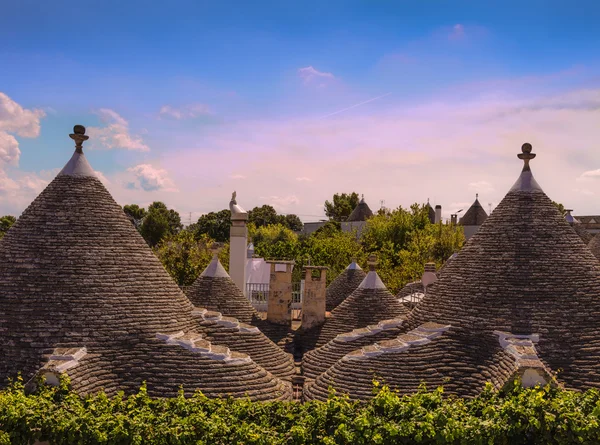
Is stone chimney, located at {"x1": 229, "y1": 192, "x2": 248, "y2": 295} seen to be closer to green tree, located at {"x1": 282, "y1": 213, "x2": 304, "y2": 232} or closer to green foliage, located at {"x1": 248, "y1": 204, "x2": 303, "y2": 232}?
green foliage, located at {"x1": 248, "y1": 204, "x2": 303, "y2": 232}

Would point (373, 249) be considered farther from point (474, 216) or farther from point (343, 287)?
point (343, 287)

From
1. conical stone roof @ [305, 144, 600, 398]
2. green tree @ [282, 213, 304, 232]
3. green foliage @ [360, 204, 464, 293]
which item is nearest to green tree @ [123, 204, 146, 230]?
green tree @ [282, 213, 304, 232]

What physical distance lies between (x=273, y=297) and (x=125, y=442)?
8.70 meters

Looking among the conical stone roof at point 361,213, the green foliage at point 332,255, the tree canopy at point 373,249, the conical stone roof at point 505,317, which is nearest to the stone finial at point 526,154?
the conical stone roof at point 505,317

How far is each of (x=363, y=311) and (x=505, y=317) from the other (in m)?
5.02

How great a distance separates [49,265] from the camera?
9.95m

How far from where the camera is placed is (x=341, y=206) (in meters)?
74.8

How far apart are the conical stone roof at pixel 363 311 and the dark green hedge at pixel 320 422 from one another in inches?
255

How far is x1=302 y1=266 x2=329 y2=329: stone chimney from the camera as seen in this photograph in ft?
51.0

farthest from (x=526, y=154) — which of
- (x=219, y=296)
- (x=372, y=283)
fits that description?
(x=219, y=296)

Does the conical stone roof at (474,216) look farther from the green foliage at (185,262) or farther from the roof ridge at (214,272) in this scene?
the roof ridge at (214,272)

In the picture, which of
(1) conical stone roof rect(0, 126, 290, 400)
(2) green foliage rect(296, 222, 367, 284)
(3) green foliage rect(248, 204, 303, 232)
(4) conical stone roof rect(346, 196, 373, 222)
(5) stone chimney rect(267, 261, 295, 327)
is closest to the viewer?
(1) conical stone roof rect(0, 126, 290, 400)

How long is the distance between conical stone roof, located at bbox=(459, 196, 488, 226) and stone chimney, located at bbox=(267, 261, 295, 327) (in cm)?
4185

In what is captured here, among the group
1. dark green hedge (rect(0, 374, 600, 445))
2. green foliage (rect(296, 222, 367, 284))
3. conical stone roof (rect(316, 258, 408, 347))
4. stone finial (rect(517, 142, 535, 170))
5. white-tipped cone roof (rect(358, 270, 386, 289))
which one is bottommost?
dark green hedge (rect(0, 374, 600, 445))
